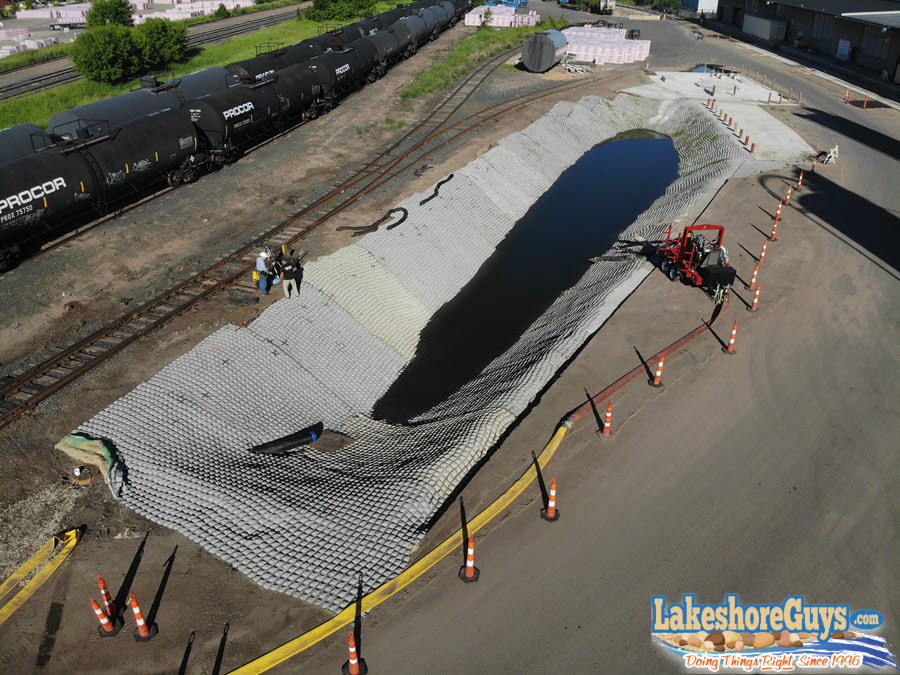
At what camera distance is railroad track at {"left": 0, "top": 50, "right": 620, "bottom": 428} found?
53.6ft

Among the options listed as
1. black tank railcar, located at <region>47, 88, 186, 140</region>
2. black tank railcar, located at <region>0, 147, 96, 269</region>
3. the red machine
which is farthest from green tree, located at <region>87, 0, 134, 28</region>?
the red machine

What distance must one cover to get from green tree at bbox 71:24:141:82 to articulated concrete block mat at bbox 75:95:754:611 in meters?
42.2

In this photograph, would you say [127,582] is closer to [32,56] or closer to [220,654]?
[220,654]

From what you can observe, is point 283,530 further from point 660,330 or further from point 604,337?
point 660,330

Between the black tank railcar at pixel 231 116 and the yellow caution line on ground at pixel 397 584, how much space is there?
24478 millimetres

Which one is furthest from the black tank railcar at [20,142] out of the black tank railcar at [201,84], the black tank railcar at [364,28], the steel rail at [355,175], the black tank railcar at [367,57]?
the black tank railcar at [364,28]

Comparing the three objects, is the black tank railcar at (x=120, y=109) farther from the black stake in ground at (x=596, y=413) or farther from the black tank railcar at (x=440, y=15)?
the black tank railcar at (x=440, y=15)

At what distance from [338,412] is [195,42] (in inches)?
2681

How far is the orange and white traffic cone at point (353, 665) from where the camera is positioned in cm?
922

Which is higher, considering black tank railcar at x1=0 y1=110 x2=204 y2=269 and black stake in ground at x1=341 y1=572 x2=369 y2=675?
black tank railcar at x1=0 y1=110 x2=204 y2=269

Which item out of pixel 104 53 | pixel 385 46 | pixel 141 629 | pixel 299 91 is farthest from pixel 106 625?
pixel 104 53

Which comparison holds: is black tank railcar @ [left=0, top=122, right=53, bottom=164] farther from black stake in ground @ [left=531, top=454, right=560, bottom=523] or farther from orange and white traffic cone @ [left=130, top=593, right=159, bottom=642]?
black stake in ground @ [left=531, top=454, right=560, bottom=523]

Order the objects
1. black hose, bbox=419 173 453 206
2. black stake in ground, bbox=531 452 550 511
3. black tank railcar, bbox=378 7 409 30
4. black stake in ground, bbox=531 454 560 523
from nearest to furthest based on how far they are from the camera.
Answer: black stake in ground, bbox=531 454 560 523 → black stake in ground, bbox=531 452 550 511 → black hose, bbox=419 173 453 206 → black tank railcar, bbox=378 7 409 30

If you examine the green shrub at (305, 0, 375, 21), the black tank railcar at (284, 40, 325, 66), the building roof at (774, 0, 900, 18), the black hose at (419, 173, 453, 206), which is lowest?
the black hose at (419, 173, 453, 206)
